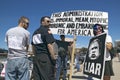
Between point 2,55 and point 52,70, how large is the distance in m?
3.92

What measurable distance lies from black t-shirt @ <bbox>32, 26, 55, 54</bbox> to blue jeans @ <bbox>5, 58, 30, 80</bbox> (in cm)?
39

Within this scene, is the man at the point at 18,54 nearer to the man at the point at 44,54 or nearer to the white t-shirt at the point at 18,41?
the white t-shirt at the point at 18,41

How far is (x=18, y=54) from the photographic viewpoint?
7.48 meters

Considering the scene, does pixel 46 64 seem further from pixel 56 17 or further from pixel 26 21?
pixel 56 17

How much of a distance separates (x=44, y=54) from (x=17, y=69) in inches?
25.6

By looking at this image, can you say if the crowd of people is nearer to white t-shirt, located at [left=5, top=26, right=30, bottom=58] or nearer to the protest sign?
white t-shirt, located at [left=5, top=26, right=30, bottom=58]

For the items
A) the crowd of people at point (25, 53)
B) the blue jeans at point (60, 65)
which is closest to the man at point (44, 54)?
the crowd of people at point (25, 53)

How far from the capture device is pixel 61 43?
1253 cm

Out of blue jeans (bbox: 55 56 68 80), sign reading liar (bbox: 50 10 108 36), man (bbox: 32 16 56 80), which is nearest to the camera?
man (bbox: 32 16 56 80)

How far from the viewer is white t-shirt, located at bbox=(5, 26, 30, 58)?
295 inches

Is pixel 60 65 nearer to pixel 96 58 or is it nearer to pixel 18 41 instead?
pixel 18 41

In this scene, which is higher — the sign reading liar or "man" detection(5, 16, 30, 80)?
the sign reading liar

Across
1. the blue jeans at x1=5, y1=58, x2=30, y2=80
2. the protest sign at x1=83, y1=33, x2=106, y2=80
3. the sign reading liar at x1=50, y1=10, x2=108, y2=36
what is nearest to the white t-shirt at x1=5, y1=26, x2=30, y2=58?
the blue jeans at x1=5, y1=58, x2=30, y2=80

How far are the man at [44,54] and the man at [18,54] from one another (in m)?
0.22
